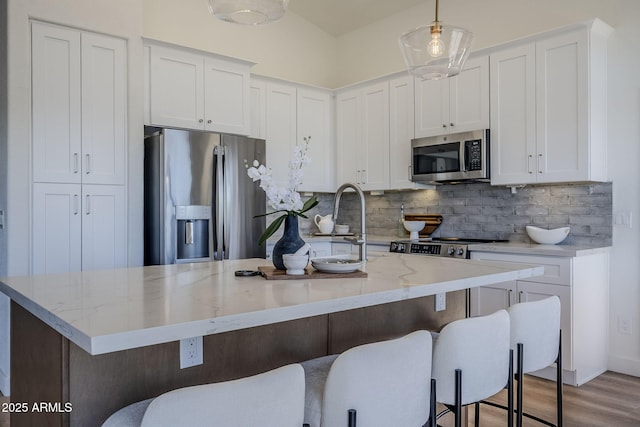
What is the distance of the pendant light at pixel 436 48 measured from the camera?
227cm

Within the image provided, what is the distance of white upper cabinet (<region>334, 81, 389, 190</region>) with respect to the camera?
4.79 meters

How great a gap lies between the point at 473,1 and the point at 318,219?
256cm

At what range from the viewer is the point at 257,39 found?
511cm

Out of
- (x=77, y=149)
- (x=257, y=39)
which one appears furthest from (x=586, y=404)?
(x=257, y=39)

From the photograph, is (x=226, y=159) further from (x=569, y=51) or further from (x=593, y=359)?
(x=593, y=359)

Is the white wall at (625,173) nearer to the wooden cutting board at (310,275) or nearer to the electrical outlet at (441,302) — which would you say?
the electrical outlet at (441,302)

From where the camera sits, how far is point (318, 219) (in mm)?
5227

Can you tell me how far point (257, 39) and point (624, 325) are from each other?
4184 millimetres

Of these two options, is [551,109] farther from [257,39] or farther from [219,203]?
[257,39]

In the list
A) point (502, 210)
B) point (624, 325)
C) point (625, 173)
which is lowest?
point (624, 325)

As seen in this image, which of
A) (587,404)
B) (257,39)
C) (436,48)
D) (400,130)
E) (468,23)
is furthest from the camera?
(257,39)

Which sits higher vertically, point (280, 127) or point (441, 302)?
point (280, 127)

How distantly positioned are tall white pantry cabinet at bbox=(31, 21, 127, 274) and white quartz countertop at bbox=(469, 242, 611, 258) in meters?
2.67

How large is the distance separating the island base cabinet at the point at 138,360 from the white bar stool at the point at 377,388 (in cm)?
28
